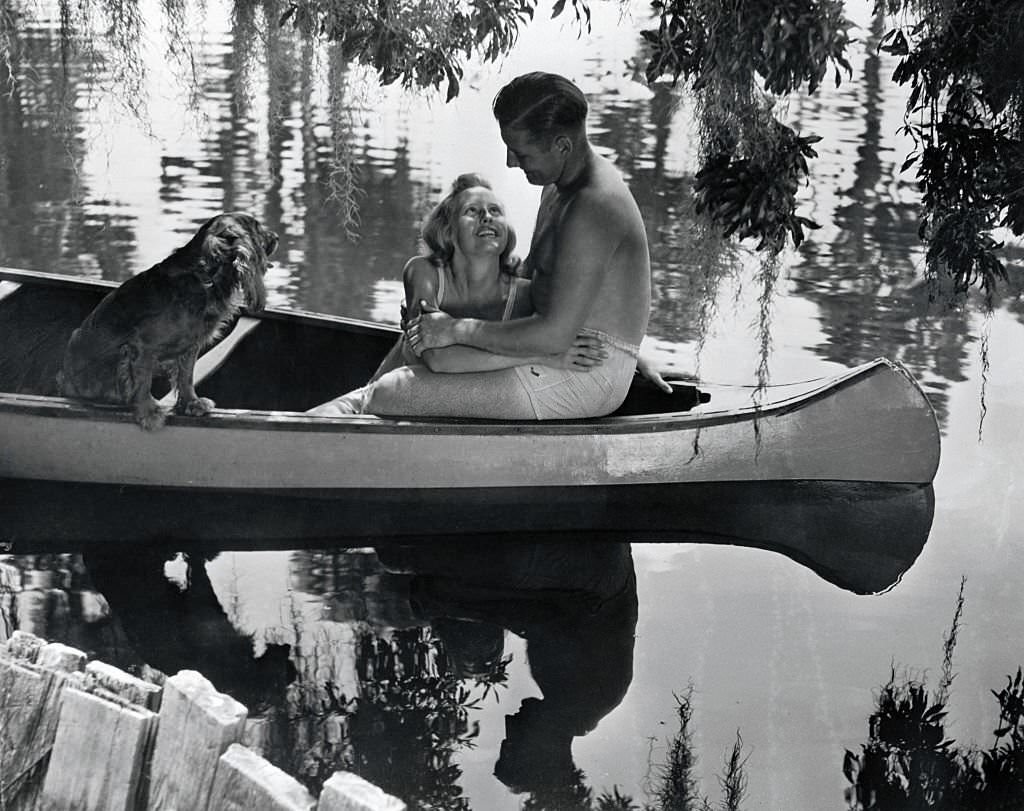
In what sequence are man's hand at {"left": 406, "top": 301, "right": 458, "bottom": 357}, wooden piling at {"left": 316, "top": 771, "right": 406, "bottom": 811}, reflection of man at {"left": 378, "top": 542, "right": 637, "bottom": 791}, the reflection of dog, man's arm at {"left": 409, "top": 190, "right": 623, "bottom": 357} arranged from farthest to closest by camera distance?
man's hand at {"left": 406, "top": 301, "right": 458, "bottom": 357}
the reflection of dog
man's arm at {"left": 409, "top": 190, "right": 623, "bottom": 357}
reflection of man at {"left": 378, "top": 542, "right": 637, "bottom": 791}
wooden piling at {"left": 316, "top": 771, "right": 406, "bottom": 811}

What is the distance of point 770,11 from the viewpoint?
403 centimetres

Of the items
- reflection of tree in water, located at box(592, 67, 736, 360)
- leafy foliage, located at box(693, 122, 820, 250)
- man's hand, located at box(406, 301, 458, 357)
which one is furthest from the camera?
reflection of tree in water, located at box(592, 67, 736, 360)

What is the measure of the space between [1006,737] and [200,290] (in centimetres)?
306

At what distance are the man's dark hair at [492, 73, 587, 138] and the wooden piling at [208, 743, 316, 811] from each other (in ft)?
9.46

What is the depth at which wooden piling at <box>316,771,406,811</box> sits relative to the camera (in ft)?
6.64

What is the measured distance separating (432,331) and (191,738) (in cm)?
289

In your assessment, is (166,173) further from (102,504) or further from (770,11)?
(770,11)

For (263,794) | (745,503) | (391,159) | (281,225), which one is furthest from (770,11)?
(391,159)

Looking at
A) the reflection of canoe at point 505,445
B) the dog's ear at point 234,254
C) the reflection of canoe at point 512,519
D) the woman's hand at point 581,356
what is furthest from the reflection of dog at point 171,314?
the woman's hand at point 581,356

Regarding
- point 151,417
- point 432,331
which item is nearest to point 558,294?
point 432,331

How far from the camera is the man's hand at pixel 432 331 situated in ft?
16.3

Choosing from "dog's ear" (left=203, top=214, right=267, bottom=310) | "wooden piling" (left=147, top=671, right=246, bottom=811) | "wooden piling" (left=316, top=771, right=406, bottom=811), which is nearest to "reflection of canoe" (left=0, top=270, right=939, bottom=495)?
"dog's ear" (left=203, top=214, right=267, bottom=310)

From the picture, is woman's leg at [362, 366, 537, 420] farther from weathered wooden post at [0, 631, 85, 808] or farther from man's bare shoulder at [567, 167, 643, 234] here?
weathered wooden post at [0, 631, 85, 808]

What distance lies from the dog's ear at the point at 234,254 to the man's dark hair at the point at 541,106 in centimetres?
100
